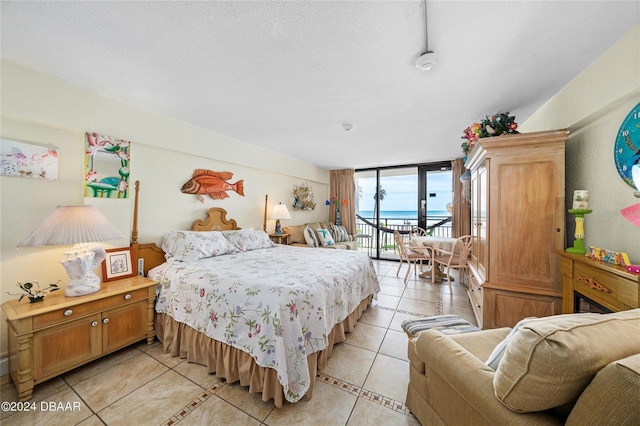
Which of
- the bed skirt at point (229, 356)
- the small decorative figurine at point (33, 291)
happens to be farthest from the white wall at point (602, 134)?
the small decorative figurine at point (33, 291)

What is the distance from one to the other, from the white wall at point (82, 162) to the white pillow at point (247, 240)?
49cm

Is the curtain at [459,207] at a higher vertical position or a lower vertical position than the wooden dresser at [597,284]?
higher

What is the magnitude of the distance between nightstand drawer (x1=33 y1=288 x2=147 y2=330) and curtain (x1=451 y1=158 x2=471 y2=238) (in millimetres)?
5594

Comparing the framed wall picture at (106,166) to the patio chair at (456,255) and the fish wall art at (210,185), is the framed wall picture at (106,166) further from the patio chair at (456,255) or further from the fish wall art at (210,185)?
the patio chair at (456,255)

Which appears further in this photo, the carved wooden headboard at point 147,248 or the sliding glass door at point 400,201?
the sliding glass door at point 400,201

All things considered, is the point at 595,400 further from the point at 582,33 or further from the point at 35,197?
the point at 35,197

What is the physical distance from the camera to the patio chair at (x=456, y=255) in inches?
139

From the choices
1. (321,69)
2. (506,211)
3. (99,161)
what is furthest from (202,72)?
(506,211)

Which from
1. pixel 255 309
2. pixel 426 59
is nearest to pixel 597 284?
pixel 426 59

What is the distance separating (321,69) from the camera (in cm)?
187

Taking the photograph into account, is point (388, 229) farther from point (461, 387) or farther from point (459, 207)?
point (461, 387)

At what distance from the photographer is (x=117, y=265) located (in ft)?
7.63

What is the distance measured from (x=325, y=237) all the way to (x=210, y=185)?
259cm

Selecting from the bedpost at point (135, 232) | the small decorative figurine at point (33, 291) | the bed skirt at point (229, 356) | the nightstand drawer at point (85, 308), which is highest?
the bedpost at point (135, 232)
